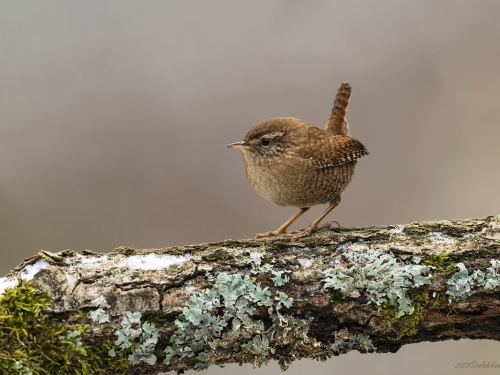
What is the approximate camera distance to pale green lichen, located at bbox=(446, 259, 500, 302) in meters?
2.12

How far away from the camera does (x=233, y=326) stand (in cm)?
206

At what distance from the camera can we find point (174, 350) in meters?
2.01

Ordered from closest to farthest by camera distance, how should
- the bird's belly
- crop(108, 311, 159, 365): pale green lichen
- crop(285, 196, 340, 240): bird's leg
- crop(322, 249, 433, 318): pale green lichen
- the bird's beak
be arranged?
1. crop(108, 311, 159, 365): pale green lichen
2. crop(322, 249, 433, 318): pale green lichen
3. crop(285, 196, 340, 240): bird's leg
4. the bird's belly
5. the bird's beak

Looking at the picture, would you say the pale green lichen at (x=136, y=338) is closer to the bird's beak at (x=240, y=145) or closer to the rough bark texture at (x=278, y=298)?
the rough bark texture at (x=278, y=298)

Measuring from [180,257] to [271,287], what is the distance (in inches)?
17.0

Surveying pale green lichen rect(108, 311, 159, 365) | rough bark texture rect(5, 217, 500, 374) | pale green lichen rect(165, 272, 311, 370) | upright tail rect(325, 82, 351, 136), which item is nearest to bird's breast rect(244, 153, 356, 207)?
upright tail rect(325, 82, 351, 136)

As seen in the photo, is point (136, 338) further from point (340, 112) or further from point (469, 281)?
point (340, 112)

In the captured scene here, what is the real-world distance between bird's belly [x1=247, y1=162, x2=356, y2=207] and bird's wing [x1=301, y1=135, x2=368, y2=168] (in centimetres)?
5

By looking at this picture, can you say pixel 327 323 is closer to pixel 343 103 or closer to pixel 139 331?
pixel 139 331

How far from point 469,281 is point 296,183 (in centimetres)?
125

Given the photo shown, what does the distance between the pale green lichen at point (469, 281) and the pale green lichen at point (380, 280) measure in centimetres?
11

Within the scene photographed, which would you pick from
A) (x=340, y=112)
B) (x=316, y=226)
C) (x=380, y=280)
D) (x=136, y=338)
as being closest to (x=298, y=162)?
(x=316, y=226)

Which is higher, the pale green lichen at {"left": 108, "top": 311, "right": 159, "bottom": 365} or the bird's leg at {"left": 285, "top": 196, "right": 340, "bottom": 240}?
the bird's leg at {"left": 285, "top": 196, "right": 340, "bottom": 240}

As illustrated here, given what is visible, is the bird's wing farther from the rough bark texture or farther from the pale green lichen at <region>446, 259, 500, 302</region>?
the pale green lichen at <region>446, 259, 500, 302</region>
